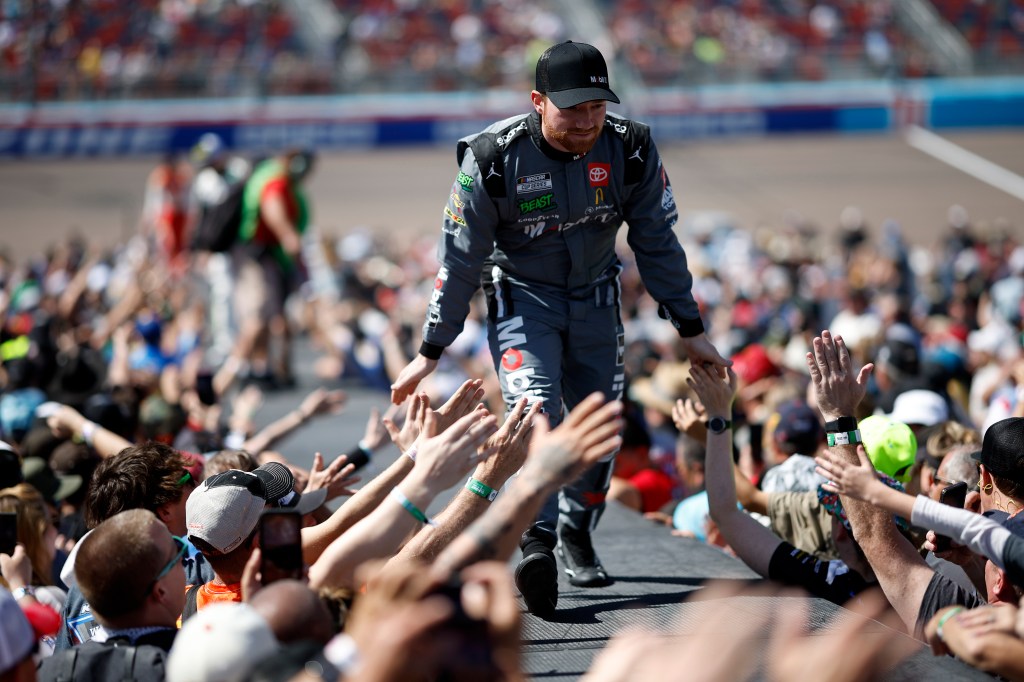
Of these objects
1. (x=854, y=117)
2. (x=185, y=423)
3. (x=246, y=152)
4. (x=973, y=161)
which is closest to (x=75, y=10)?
(x=246, y=152)

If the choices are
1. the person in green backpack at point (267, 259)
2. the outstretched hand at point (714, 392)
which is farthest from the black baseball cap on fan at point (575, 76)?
the person in green backpack at point (267, 259)

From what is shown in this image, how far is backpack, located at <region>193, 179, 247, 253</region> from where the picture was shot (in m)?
9.38

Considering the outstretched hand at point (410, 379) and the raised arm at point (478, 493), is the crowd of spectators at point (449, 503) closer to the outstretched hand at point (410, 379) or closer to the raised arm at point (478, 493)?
the raised arm at point (478, 493)

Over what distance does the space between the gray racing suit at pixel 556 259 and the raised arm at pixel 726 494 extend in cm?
27

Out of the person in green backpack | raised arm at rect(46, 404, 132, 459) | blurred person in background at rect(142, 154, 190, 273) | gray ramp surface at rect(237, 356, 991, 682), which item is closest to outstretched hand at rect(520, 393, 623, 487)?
gray ramp surface at rect(237, 356, 991, 682)

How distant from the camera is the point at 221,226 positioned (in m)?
9.38

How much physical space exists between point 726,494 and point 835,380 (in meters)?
0.63

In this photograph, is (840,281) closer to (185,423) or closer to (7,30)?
(185,423)

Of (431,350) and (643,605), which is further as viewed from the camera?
(431,350)

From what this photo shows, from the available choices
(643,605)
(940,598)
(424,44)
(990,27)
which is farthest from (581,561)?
(990,27)

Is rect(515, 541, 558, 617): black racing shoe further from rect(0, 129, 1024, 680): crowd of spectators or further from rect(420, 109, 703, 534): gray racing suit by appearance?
rect(0, 129, 1024, 680): crowd of spectators

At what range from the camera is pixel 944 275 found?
16.5 m

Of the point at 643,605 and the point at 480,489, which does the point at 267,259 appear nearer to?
the point at 643,605

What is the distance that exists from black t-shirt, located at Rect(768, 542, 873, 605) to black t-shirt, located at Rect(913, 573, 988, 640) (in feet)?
1.72
